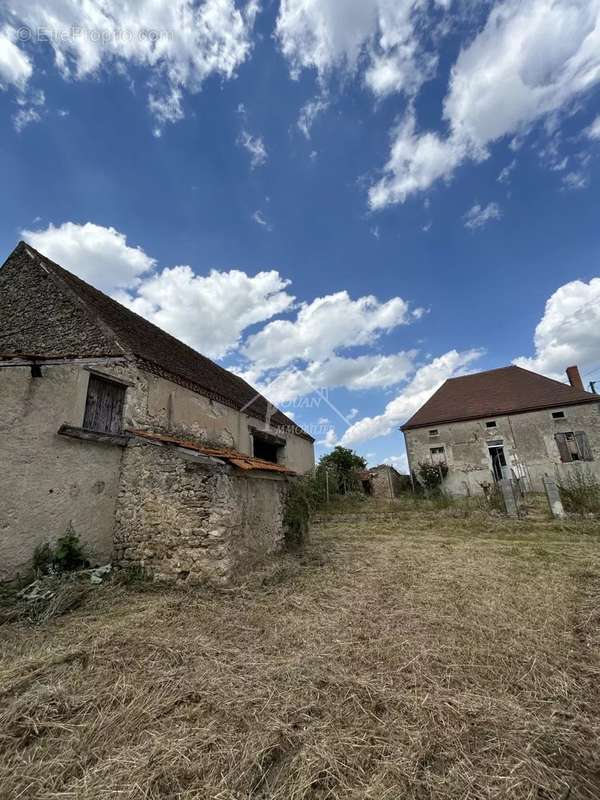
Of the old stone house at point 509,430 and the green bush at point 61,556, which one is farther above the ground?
the old stone house at point 509,430

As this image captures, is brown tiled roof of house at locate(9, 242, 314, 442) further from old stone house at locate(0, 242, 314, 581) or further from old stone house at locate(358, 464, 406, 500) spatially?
old stone house at locate(358, 464, 406, 500)

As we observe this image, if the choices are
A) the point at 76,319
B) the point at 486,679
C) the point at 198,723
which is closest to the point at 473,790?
the point at 486,679

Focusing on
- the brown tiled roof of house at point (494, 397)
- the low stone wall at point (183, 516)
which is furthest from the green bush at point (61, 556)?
the brown tiled roof of house at point (494, 397)

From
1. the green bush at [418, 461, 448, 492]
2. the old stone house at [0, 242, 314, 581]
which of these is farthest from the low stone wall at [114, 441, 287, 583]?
the green bush at [418, 461, 448, 492]

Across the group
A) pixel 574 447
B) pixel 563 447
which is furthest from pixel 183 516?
pixel 574 447

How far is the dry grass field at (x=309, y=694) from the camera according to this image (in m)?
1.78

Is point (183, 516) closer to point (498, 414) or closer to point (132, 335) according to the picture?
point (132, 335)

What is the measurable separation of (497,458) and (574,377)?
665 cm

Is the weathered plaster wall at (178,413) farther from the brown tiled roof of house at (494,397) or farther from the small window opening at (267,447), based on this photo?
the brown tiled roof of house at (494,397)

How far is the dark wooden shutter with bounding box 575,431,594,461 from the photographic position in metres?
16.2

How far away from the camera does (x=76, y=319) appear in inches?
273

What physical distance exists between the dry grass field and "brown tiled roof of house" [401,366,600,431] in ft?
50.1

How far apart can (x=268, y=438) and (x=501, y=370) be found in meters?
16.3

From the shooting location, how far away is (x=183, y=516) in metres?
5.12
